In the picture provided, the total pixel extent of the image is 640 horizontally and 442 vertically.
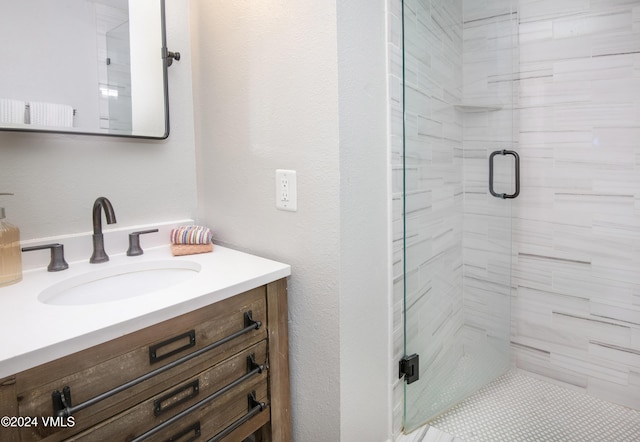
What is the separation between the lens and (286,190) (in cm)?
121

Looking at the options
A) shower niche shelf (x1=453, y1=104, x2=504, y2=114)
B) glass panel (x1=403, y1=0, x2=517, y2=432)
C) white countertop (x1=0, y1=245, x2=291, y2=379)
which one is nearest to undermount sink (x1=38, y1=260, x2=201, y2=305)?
white countertop (x1=0, y1=245, x2=291, y2=379)

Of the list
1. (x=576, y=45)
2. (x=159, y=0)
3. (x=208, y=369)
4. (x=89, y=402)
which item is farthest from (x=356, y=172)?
(x=576, y=45)

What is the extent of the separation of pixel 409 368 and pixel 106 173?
4.39 feet

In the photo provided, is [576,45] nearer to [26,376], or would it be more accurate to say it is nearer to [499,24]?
[499,24]

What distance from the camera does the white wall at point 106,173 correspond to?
113 cm

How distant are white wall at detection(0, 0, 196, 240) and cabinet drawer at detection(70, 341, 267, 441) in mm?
693

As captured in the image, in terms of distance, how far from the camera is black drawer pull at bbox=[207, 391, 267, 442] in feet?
3.35

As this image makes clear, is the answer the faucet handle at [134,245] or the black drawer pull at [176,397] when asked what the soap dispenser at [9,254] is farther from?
the black drawer pull at [176,397]

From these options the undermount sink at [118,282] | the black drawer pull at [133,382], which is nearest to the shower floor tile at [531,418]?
the black drawer pull at [133,382]

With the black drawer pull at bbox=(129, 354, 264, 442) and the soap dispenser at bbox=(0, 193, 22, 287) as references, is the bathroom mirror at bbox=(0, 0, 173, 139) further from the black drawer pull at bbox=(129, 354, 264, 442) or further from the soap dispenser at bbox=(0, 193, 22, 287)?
the black drawer pull at bbox=(129, 354, 264, 442)

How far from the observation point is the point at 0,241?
3.32 ft

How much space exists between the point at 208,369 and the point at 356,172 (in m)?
0.70

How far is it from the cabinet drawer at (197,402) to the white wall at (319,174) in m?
0.22

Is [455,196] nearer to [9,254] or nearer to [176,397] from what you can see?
[176,397]
